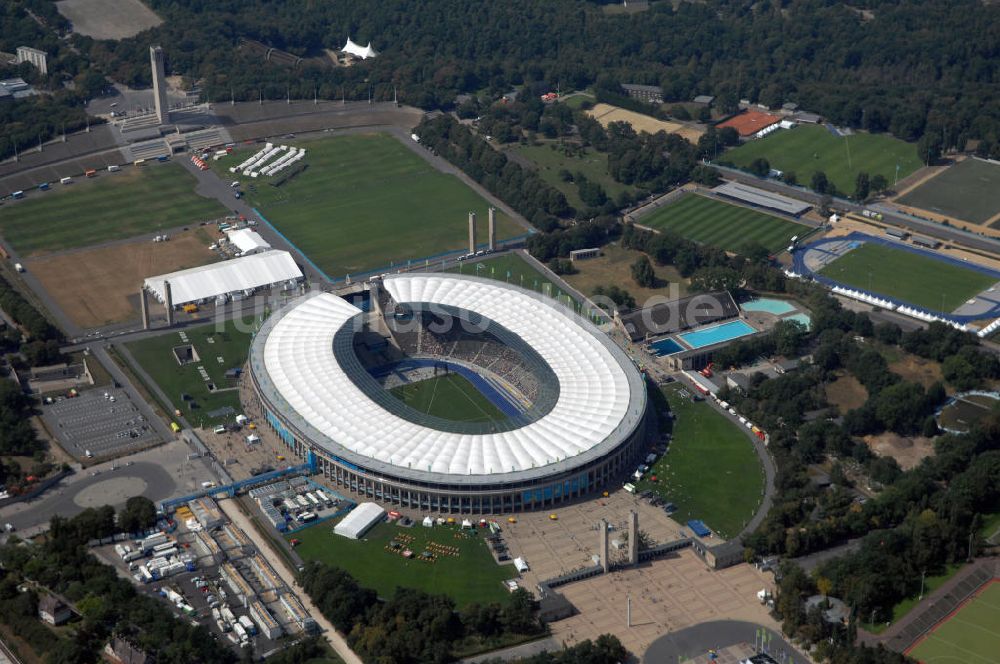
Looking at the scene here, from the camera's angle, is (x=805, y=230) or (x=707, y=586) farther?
(x=805, y=230)

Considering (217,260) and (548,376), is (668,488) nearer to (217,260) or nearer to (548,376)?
(548,376)

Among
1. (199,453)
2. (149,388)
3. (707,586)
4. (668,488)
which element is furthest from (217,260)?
(707,586)

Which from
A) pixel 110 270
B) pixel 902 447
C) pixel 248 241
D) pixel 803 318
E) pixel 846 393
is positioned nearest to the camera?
pixel 902 447

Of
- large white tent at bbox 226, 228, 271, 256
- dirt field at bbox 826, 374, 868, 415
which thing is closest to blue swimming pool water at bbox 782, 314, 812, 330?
dirt field at bbox 826, 374, 868, 415

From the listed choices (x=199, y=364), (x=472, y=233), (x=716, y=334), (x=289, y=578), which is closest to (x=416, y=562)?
(x=289, y=578)

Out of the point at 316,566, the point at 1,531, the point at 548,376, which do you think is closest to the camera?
the point at 316,566

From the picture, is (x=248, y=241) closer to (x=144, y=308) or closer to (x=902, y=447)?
(x=144, y=308)
